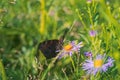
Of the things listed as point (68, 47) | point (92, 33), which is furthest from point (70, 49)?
point (92, 33)

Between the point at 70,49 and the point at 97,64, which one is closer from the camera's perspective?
the point at 97,64

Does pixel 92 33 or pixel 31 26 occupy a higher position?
pixel 92 33

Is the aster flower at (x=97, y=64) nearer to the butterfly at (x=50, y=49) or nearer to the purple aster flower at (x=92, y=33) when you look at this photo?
the purple aster flower at (x=92, y=33)

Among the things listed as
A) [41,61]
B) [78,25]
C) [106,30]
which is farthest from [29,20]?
[106,30]

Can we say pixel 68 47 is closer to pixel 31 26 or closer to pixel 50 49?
pixel 50 49

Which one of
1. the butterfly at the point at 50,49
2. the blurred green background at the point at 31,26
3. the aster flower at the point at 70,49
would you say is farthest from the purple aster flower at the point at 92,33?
the blurred green background at the point at 31,26

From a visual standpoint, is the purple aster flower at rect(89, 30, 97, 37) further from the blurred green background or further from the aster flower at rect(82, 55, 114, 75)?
the blurred green background

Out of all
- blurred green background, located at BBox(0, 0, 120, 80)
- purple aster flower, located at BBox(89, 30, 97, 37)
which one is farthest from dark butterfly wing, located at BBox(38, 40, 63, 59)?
blurred green background, located at BBox(0, 0, 120, 80)

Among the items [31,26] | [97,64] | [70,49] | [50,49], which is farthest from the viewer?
[31,26]

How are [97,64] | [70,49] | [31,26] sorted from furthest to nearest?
[31,26]
[70,49]
[97,64]
